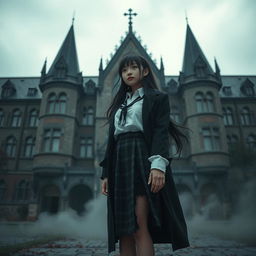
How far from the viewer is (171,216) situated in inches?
91.4

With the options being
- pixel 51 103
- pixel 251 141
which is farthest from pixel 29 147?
pixel 251 141

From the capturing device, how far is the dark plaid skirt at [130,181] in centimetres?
230

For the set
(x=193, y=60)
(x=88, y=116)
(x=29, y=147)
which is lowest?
(x=29, y=147)

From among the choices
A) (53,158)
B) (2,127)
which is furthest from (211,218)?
(2,127)

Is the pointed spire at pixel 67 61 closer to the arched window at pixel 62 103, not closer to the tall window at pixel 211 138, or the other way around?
the arched window at pixel 62 103

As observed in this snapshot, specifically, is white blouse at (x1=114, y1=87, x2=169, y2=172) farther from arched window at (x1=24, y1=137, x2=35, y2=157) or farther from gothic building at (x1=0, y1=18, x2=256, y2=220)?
arched window at (x1=24, y1=137, x2=35, y2=157)

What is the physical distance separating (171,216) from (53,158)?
1898cm

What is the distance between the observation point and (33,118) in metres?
26.0

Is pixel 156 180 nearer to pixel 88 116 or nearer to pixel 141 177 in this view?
pixel 141 177

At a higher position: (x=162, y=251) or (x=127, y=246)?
(x=127, y=246)

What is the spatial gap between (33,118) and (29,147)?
11.2 feet

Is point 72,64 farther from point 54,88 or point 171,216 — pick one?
point 171,216

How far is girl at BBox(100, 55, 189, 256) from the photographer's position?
2.29 m

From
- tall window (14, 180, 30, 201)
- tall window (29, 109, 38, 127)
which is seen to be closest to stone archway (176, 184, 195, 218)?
tall window (14, 180, 30, 201)
